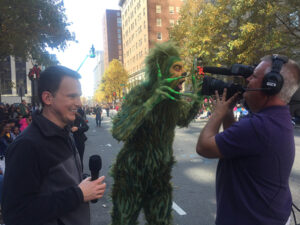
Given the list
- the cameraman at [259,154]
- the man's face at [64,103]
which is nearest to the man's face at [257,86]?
the cameraman at [259,154]

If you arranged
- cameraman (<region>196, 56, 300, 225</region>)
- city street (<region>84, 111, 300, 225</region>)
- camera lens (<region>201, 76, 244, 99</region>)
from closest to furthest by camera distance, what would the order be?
cameraman (<region>196, 56, 300, 225</region>) < camera lens (<region>201, 76, 244, 99</region>) < city street (<region>84, 111, 300, 225</region>)

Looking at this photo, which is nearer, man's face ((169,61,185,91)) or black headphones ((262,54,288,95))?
black headphones ((262,54,288,95))

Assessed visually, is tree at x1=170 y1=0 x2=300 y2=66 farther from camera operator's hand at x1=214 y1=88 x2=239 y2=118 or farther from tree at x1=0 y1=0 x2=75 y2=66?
camera operator's hand at x1=214 y1=88 x2=239 y2=118

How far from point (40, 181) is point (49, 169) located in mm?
76

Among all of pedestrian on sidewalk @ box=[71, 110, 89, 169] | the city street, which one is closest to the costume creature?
the city street

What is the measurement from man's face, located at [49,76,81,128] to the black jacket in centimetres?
9

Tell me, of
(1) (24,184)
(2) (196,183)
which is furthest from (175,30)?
(1) (24,184)

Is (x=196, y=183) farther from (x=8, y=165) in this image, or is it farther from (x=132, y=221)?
(x=8, y=165)

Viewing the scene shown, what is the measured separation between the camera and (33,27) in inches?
419

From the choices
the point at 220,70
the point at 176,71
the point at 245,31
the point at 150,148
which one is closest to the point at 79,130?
the point at 150,148

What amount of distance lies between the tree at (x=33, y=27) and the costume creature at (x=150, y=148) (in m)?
9.79

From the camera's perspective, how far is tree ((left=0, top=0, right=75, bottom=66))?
9953mm

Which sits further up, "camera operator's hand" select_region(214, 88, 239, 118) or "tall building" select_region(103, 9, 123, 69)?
"tall building" select_region(103, 9, 123, 69)

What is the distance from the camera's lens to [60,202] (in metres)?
1.25
